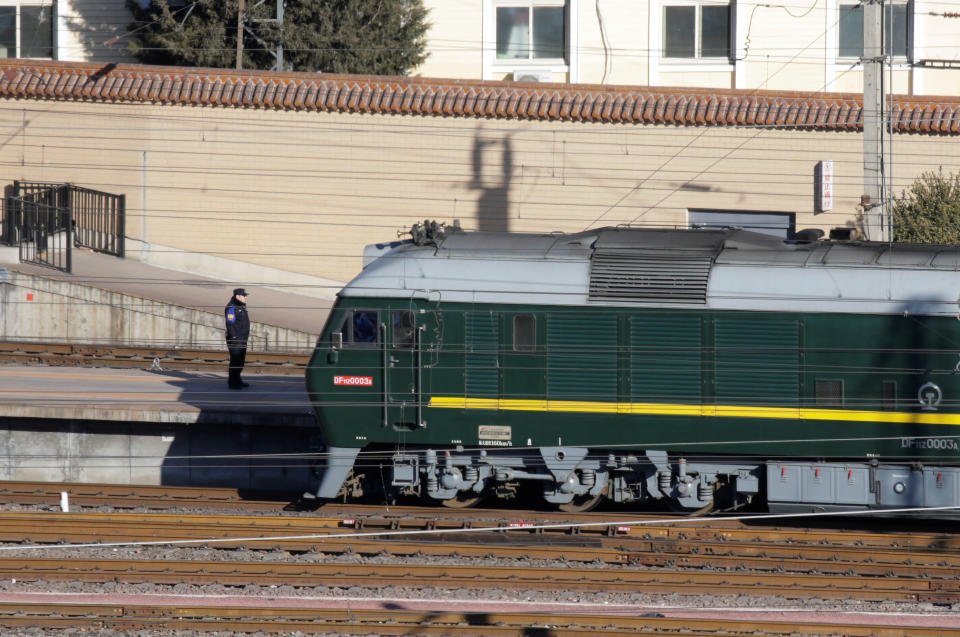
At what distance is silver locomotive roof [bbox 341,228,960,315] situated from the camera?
51.3 feet

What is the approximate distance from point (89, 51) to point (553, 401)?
26526mm

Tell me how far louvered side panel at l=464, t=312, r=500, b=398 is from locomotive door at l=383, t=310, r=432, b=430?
58 centimetres

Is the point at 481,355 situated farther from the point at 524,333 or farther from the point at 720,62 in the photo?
the point at 720,62

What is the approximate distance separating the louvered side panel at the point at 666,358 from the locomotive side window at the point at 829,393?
5.08 ft

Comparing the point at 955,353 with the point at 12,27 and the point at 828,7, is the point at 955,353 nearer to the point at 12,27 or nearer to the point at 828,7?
the point at 828,7

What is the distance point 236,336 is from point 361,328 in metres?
4.36

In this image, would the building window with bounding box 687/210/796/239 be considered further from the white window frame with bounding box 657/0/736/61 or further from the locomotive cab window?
the locomotive cab window

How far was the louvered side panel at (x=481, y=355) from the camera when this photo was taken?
16.4m

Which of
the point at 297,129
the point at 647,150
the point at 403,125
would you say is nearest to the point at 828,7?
the point at 647,150

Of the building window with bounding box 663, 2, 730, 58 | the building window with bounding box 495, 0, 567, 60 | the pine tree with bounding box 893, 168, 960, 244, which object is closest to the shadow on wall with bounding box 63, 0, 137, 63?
the building window with bounding box 495, 0, 567, 60

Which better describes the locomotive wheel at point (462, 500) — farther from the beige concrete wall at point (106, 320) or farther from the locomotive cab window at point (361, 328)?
the beige concrete wall at point (106, 320)

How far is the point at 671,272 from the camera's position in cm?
1609

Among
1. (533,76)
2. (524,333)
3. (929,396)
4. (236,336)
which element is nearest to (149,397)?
(236,336)

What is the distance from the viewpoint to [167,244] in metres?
30.0
